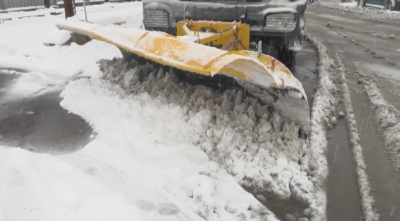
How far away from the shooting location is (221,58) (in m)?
2.90

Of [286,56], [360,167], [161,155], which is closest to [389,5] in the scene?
[286,56]

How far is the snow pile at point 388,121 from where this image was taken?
12.0ft

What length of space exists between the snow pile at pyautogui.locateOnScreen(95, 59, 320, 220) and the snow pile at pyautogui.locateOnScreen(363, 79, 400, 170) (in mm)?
992

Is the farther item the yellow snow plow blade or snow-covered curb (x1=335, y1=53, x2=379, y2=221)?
the yellow snow plow blade

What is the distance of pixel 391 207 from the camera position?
9.32ft

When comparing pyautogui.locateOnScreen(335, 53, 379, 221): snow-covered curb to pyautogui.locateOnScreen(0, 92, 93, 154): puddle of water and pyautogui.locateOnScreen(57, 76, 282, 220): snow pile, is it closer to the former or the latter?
pyautogui.locateOnScreen(57, 76, 282, 220): snow pile

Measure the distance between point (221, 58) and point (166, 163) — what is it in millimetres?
1118

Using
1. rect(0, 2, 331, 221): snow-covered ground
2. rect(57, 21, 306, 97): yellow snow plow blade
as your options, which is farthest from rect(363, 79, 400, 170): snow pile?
rect(57, 21, 306, 97): yellow snow plow blade

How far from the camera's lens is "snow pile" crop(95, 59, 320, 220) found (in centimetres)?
309

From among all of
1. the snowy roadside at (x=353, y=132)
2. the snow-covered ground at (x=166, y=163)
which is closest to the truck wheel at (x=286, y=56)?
the snowy roadside at (x=353, y=132)

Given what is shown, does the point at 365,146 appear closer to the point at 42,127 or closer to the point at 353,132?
the point at 353,132

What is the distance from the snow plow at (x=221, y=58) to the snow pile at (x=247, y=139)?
0.17 meters

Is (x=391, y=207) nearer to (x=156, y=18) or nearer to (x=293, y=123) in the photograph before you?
(x=293, y=123)

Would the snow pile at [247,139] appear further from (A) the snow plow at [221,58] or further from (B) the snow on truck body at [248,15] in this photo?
(B) the snow on truck body at [248,15]
